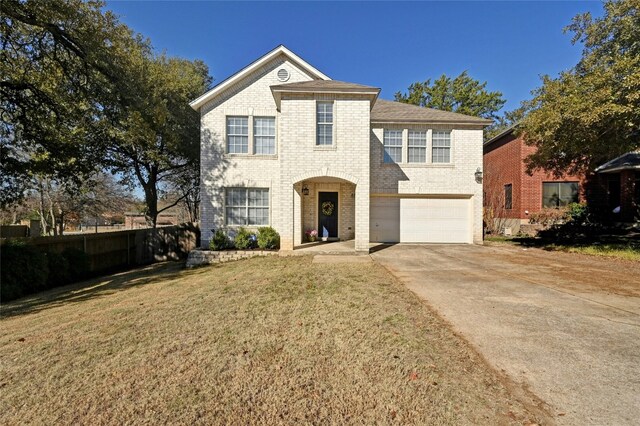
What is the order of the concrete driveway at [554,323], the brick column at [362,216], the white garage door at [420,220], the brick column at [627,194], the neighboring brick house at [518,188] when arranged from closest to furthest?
the concrete driveway at [554,323]
the brick column at [362,216]
the white garage door at [420,220]
the brick column at [627,194]
the neighboring brick house at [518,188]

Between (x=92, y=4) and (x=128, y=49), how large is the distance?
2100 millimetres

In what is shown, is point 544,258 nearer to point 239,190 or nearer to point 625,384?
point 625,384

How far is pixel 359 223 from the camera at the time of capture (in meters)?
10.7

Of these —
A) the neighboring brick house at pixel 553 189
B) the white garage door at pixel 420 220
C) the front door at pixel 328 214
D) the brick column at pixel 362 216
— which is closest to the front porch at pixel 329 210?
the front door at pixel 328 214

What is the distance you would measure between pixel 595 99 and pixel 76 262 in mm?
18903

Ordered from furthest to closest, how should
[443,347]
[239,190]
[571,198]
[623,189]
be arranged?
[571,198], [623,189], [239,190], [443,347]

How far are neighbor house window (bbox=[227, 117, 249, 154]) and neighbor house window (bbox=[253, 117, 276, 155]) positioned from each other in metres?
0.40

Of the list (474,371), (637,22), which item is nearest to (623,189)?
(637,22)

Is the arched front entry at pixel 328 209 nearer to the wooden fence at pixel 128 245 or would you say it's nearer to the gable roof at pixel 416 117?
the gable roof at pixel 416 117

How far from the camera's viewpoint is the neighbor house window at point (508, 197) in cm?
1889

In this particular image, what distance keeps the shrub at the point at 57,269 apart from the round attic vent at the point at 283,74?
1138 cm

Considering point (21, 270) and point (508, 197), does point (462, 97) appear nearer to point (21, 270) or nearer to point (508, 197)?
point (508, 197)

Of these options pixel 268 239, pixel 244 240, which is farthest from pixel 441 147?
pixel 244 240

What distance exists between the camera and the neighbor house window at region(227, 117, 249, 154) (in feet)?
41.6
